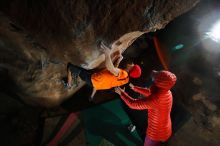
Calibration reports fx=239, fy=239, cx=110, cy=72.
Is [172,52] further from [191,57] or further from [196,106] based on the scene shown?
[196,106]

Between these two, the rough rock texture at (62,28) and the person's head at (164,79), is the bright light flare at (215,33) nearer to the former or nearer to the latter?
the rough rock texture at (62,28)

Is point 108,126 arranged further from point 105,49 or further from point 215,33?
point 215,33

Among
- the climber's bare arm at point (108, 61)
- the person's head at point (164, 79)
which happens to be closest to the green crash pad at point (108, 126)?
the climber's bare arm at point (108, 61)

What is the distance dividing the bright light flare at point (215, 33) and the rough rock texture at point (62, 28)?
2877 mm

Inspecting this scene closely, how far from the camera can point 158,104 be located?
4227 millimetres

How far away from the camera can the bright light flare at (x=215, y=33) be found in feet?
23.1

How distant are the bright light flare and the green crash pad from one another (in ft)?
11.3

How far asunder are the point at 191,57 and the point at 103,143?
353 centimetres

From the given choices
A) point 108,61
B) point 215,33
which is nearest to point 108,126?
point 108,61

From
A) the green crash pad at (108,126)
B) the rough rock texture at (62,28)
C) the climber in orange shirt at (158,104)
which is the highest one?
the rough rock texture at (62,28)

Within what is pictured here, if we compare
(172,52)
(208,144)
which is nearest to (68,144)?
(208,144)

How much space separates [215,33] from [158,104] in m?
4.28

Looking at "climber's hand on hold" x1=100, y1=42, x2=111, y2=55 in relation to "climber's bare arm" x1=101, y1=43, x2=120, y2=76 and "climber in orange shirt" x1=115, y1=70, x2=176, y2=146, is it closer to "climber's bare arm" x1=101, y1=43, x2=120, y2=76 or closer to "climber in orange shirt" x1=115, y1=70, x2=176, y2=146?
"climber's bare arm" x1=101, y1=43, x2=120, y2=76

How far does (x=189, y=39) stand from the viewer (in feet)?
24.3
